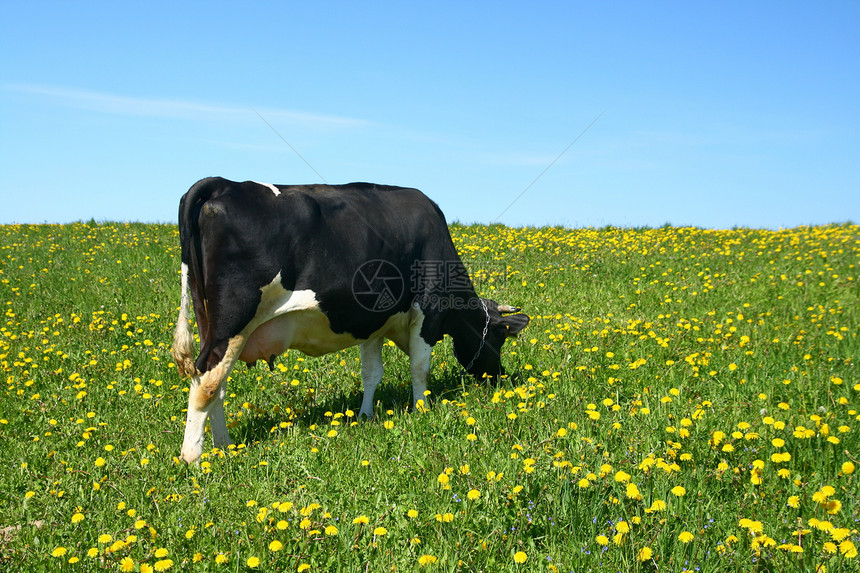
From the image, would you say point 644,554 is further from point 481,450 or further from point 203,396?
point 203,396

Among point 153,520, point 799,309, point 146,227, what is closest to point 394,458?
point 153,520

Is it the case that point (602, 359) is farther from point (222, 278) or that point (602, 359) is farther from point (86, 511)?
point (86, 511)

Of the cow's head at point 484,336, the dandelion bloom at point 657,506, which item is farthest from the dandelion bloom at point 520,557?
the cow's head at point 484,336

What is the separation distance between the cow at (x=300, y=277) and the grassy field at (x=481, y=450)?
26.9 inches

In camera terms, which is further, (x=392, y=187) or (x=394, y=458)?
(x=392, y=187)

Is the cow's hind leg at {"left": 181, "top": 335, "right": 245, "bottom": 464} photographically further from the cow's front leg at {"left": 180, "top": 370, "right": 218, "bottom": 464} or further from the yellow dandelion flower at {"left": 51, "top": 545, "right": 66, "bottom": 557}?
the yellow dandelion flower at {"left": 51, "top": 545, "right": 66, "bottom": 557}

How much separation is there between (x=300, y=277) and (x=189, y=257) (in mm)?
943

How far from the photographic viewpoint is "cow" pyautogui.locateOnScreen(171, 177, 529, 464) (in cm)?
541

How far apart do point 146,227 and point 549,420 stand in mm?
15346

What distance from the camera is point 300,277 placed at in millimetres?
5641

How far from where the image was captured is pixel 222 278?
5.37m

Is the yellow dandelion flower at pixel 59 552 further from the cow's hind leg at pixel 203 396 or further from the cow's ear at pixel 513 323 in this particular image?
the cow's ear at pixel 513 323

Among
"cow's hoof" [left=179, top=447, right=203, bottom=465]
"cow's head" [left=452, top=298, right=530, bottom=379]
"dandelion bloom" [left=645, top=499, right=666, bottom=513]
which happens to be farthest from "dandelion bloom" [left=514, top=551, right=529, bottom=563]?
"cow's head" [left=452, top=298, right=530, bottom=379]

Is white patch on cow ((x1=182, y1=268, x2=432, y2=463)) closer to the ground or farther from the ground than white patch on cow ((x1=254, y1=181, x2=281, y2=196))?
→ closer to the ground
